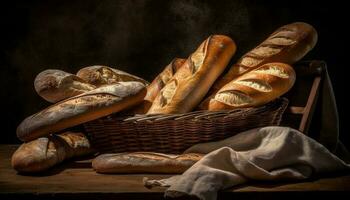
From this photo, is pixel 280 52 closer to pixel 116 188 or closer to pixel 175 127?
pixel 175 127

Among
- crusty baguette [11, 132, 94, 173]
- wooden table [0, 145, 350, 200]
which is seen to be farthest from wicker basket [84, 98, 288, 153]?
wooden table [0, 145, 350, 200]

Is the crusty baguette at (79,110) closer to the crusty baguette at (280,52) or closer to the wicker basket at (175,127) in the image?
the wicker basket at (175,127)

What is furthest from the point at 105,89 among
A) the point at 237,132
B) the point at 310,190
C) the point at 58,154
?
the point at 310,190

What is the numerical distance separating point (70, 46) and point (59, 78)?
25.2 inches

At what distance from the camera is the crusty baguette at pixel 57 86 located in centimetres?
241

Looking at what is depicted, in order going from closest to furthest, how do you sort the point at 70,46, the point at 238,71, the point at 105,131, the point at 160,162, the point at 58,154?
the point at 160,162, the point at 58,154, the point at 105,131, the point at 238,71, the point at 70,46

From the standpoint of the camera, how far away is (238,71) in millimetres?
2551

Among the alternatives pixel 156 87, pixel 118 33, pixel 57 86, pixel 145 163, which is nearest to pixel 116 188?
pixel 145 163

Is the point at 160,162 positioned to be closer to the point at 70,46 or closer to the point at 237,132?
the point at 237,132

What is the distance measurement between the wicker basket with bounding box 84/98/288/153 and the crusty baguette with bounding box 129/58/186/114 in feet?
0.62

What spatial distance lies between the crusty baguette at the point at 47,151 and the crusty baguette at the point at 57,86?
0.61ft

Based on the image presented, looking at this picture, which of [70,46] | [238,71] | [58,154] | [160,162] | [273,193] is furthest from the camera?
[70,46]

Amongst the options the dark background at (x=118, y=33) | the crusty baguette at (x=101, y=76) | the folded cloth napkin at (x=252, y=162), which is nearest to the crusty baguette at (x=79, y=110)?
the crusty baguette at (x=101, y=76)

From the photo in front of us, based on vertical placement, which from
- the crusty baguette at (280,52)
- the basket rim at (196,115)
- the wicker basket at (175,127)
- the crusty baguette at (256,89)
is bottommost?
the wicker basket at (175,127)
